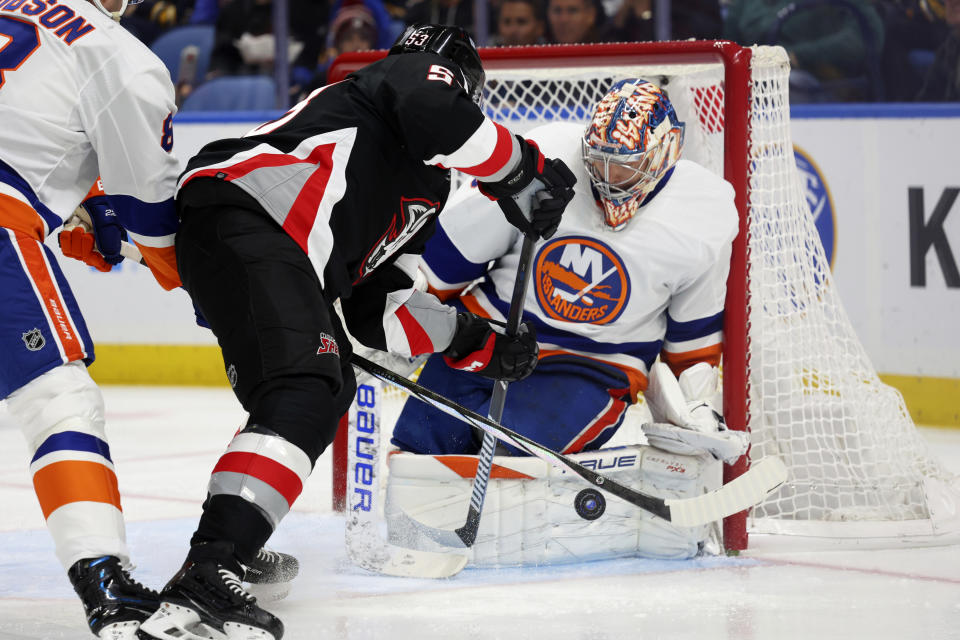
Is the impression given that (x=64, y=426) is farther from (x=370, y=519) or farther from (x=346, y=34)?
(x=346, y=34)

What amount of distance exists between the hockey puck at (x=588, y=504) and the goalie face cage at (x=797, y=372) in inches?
15.5

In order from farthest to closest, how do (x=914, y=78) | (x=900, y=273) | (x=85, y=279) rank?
1. (x=85, y=279)
2. (x=914, y=78)
3. (x=900, y=273)

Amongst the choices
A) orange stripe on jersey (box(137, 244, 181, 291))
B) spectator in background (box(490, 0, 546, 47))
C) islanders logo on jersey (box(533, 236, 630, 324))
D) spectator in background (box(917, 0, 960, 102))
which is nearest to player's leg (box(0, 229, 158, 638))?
orange stripe on jersey (box(137, 244, 181, 291))

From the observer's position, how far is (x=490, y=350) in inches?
92.8

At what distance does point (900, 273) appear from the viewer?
4055 mm

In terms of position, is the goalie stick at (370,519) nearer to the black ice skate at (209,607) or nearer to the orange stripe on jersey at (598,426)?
the orange stripe on jersey at (598,426)

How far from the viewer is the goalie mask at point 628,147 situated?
7.85 feet

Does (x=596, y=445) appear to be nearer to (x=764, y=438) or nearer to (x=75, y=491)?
(x=764, y=438)

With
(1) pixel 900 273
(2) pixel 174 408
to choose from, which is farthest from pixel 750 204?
(2) pixel 174 408

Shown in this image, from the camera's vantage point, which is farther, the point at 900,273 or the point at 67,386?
the point at 900,273

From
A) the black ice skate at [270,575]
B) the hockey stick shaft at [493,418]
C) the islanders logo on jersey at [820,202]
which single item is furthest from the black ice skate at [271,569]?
the islanders logo on jersey at [820,202]

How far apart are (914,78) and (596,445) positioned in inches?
99.5

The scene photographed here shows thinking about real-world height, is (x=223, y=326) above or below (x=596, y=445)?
above

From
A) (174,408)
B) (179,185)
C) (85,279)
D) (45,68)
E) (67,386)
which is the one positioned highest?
(45,68)
